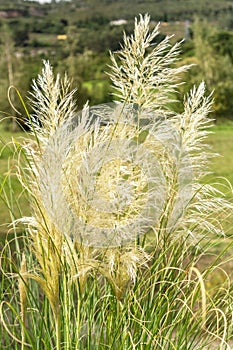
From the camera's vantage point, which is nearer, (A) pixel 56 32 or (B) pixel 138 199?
(B) pixel 138 199

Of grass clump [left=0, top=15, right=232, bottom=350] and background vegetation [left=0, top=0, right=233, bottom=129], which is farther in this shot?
background vegetation [left=0, top=0, right=233, bottom=129]

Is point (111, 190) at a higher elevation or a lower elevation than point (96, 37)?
higher

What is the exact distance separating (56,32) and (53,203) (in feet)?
29.9

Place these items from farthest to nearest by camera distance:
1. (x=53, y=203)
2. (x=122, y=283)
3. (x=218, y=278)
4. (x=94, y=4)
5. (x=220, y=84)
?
(x=94, y=4), (x=220, y=84), (x=218, y=278), (x=122, y=283), (x=53, y=203)

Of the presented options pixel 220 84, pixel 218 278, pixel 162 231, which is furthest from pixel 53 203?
pixel 220 84

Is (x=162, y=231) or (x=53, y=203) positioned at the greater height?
(x=53, y=203)

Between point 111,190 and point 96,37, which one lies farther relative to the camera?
point 96,37

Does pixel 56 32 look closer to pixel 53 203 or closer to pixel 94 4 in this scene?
pixel 94 4

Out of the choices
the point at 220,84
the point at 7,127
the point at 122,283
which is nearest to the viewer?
the point at 122,283

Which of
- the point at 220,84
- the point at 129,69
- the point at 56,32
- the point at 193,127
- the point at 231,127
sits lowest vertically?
the point at 231,127

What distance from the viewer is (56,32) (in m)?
10.3

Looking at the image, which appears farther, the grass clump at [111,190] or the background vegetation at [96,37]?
the background vegetation at [96,37]

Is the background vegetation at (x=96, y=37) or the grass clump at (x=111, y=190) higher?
the grass clump at (x=111, y=190)

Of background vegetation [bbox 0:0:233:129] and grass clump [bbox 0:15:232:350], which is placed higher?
grass clump [bbox 0:15:232:350]
